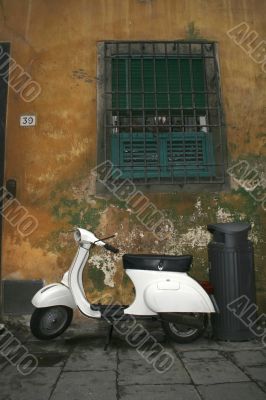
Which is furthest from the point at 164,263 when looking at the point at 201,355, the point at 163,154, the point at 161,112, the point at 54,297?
the point at 161,112

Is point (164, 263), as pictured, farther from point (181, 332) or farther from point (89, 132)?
point (89, 132)

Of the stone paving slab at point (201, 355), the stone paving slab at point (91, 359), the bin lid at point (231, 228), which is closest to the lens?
the stone paving slab at point (91, 359)

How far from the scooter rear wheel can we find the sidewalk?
0.08 meters

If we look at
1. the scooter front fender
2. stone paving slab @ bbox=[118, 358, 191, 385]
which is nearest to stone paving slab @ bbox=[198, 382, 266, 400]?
stone paving slab @ bbox=[118, 358, 191, 385]

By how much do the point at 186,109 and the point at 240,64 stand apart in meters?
1.09

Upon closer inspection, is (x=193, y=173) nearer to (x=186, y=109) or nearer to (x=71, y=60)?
(x=186, y=109)

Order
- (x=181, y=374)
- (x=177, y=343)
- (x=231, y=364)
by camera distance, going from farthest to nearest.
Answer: (x=177, y=343) → (x=231, y=364) → (x=181, y=374)

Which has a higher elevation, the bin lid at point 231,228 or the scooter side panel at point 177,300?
the bin lid at point 231,228

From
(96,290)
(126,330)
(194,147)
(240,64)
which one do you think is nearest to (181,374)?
(126,330)

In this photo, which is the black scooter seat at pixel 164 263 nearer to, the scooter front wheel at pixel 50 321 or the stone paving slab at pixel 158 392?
the scooter front wheel at pixel 50 321

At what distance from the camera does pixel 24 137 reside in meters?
5.14

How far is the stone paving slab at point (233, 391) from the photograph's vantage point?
2.71 metres

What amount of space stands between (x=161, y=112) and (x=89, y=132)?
3.59 feet

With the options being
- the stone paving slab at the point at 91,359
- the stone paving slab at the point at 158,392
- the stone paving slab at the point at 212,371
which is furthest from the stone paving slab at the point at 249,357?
the stone paving slab at the point at 91,359
